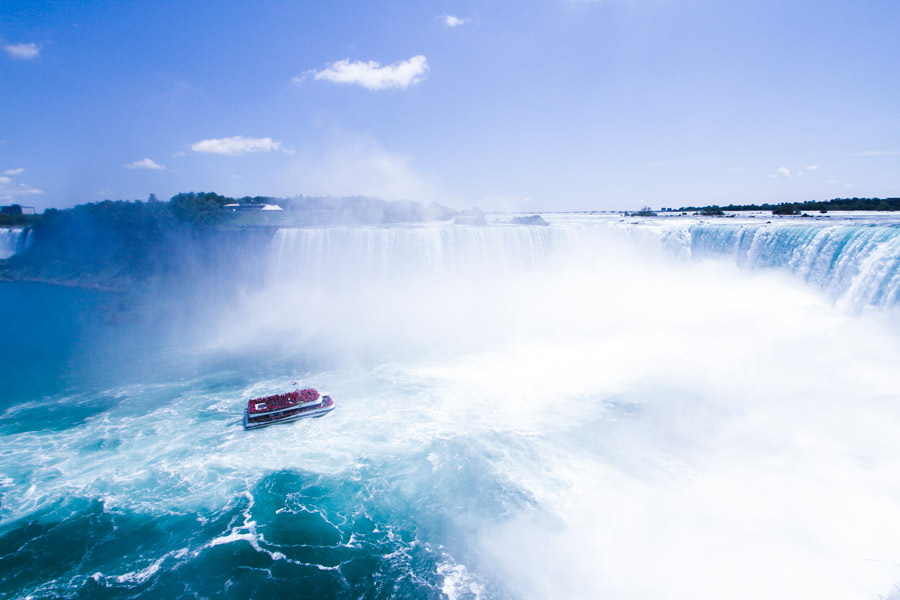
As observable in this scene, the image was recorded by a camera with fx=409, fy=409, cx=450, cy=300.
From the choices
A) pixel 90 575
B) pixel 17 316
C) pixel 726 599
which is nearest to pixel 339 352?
pixel 90 575

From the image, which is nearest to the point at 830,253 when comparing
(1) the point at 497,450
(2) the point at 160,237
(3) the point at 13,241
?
(1) the point at 497,450

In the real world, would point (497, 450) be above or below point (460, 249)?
below

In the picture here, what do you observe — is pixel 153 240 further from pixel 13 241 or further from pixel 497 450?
pixel 497 450

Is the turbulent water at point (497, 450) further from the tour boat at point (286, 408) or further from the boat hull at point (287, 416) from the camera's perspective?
the tour boat at point (286, 408)

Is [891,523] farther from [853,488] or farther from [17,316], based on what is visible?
[17,316]

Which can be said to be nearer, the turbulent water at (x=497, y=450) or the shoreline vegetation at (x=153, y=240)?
the turbulent water at (x=497, y=450)

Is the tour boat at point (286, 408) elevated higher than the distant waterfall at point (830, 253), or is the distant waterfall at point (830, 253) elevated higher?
the distant waterfall at point (830, 253)

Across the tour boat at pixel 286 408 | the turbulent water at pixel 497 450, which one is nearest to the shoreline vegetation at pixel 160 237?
the turbulent water at pixel 497 450
